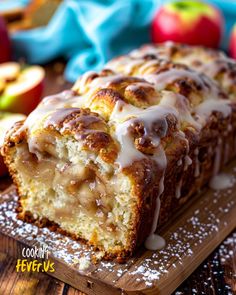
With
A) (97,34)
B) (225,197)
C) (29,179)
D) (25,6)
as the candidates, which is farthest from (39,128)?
(25,6)

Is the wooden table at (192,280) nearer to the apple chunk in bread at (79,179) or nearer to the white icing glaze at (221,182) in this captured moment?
the apple chunk in bread at (79,179)

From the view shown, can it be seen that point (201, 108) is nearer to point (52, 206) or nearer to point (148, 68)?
point (148, 68)

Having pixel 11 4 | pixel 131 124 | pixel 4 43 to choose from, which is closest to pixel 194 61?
pixel 131 124

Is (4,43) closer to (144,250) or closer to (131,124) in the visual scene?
(131,124)

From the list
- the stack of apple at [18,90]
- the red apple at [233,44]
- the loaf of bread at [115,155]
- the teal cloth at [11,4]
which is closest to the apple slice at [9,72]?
the stack of apple at [18,90]

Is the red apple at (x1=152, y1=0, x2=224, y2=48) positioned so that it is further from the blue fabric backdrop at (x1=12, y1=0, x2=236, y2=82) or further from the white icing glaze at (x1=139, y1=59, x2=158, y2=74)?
the white icing glaze at (x1=139, y1=59, x2=158, y2=74)
